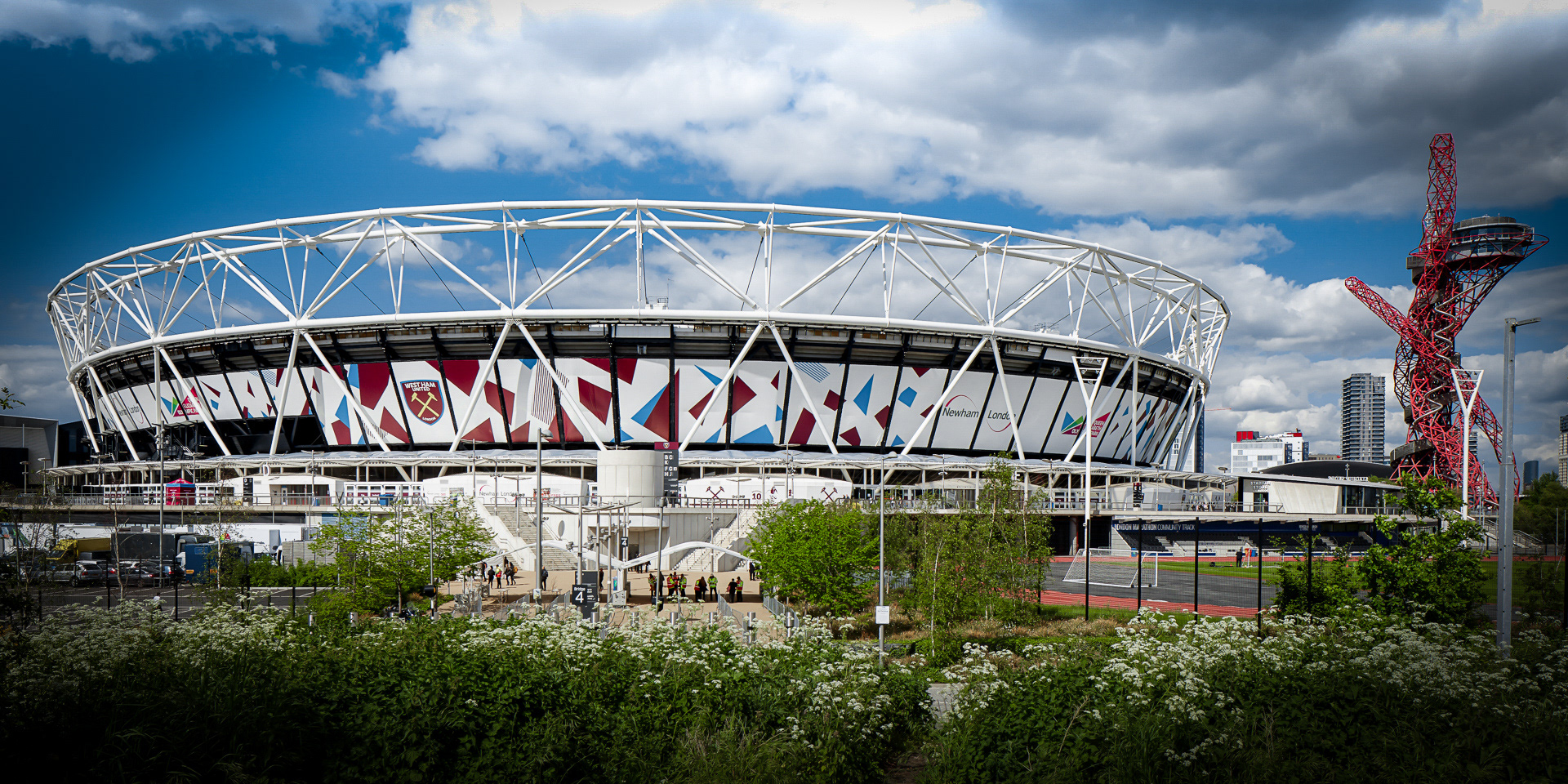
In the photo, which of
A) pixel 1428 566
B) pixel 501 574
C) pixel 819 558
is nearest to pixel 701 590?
pixel 819 558

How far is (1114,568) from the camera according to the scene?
155 feet

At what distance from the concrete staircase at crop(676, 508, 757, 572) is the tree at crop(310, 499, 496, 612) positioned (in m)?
12.1

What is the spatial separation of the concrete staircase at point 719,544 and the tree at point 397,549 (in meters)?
12.1

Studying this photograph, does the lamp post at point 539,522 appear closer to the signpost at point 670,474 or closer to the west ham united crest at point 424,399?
the signpost at point 670,474

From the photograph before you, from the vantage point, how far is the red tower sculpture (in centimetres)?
7306

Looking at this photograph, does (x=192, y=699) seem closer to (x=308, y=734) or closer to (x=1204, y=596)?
(x=308, y=734)

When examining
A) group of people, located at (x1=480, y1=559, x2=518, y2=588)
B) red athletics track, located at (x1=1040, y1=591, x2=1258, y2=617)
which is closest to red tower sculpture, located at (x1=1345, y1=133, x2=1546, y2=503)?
red athletics track, located at (x1=1040, y1=591, x2=1258, y2=617)

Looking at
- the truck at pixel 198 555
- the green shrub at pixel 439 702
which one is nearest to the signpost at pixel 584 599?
the green shrub at pixel 439 702

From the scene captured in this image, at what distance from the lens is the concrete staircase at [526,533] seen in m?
40.7

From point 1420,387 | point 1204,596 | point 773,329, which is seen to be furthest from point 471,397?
point 1420,387

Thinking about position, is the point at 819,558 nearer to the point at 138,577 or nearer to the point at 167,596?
the point at 167,596

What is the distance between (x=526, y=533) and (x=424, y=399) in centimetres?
1599

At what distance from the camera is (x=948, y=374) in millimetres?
53625

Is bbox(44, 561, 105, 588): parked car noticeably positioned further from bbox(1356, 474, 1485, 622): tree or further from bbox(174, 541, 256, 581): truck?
bbox(1356, 474, 1485, 622): tree
